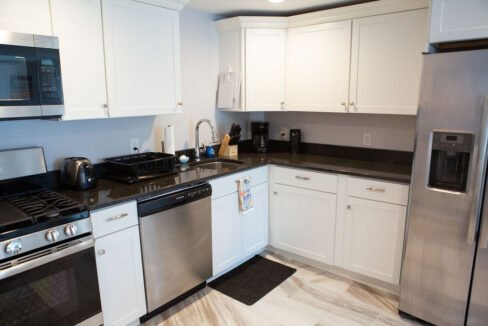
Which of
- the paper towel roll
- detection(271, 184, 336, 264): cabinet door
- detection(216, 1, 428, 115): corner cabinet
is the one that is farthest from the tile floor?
detection(216, 1, 428, 115): corner cabinet

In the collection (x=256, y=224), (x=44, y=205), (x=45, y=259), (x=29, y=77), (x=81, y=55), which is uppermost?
(x=81, y=55)

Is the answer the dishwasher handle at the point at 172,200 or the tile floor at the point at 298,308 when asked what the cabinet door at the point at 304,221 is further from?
the dishwasher handle at the point at 172,200

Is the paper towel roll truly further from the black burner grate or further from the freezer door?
the freezer door

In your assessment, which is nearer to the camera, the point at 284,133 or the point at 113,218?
the point at 113,218

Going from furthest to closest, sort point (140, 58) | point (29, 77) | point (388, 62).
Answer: point (388, 62), point (140, 58), point (29, 77)

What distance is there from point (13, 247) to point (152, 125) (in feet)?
4.90

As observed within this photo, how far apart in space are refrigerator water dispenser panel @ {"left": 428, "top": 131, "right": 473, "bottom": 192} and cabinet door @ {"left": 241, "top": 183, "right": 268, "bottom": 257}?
1.38 metres

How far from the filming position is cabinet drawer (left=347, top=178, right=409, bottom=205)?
2.42 m

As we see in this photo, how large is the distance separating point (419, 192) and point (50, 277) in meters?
2.10

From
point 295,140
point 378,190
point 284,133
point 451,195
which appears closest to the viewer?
point 451,195

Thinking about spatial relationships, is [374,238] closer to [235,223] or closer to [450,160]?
[450,160]

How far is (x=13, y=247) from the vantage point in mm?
1541

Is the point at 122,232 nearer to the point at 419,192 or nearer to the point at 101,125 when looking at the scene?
the point at 101,125

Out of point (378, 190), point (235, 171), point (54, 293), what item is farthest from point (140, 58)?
point (378, 190)
